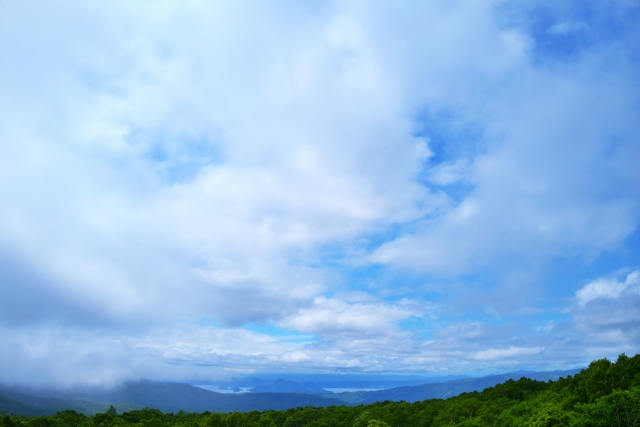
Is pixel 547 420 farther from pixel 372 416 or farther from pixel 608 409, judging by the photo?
pixel 372 416

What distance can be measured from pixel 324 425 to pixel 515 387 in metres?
67.3

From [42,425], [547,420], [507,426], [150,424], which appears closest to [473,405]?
[507,426]

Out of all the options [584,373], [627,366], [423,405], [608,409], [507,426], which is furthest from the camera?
[423,405]

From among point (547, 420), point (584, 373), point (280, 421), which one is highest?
point (584, 373)

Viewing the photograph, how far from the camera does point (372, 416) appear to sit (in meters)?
106

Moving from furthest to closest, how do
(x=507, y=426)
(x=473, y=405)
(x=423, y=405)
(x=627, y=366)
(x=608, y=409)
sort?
(x=423, y=405) → (x=473, y=405) → (x=627, y=366) → (x=507, y=426) → (x=608, y=409)

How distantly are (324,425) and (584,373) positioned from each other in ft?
200

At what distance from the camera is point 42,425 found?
109 m

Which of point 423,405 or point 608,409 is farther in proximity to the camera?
point 423,405

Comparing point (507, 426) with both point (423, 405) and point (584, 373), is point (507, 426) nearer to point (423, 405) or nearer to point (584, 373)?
point (584, 373)

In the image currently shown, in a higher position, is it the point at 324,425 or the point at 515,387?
the point at 515,387

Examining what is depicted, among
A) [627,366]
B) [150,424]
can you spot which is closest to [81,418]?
[150,424]

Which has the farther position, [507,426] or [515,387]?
[515,387]

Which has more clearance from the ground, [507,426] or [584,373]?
[584,373]
